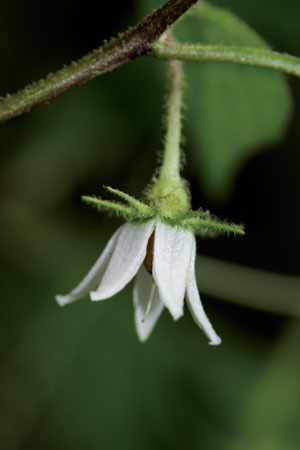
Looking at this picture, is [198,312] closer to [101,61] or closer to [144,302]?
[144,302]

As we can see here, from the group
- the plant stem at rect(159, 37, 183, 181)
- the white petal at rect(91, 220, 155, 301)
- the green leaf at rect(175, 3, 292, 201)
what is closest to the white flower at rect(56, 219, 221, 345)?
the white petal at rect(91, 220, 155, 301)

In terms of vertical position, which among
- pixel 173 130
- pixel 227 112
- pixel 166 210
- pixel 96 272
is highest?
pixel 227 112

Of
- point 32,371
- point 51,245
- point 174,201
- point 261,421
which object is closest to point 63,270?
point 51,245

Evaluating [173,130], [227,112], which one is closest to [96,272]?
[173,130]

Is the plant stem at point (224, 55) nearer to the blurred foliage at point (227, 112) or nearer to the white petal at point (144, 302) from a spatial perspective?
the white petal at point (144, 302)

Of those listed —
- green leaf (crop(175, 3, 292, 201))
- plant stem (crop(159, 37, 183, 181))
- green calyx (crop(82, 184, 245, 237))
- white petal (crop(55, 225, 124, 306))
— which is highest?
green leaf (crop(175, 3, 292, 201))

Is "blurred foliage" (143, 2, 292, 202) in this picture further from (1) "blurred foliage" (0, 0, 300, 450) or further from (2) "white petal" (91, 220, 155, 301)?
(2) "white petal" (91, 220, 155, 301)

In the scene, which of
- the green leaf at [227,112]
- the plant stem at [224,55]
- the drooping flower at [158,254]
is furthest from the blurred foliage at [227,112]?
the drooping flower at [158,254]
